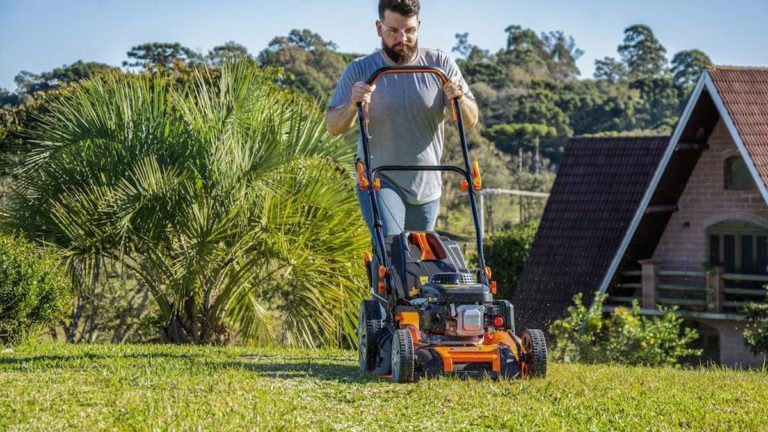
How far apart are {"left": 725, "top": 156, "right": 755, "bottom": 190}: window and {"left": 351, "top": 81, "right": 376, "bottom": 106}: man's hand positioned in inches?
675

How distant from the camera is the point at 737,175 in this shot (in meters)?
23.6

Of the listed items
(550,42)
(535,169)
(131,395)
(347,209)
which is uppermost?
(550,42)

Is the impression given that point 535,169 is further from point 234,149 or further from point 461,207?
point 234,149

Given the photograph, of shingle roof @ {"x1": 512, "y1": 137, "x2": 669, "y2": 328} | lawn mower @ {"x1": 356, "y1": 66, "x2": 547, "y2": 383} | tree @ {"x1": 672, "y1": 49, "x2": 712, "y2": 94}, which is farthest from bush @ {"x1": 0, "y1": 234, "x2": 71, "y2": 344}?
tree @ {"x1": 672, "y1": 49, "x2": 712, "y2": 94}

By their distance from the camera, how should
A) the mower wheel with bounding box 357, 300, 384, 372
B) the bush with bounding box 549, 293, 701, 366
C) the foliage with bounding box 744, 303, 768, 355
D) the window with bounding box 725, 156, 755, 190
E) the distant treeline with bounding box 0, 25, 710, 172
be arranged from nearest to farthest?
1. the mower wheel with bounding box 357, 300, 384, 372
2. the bush with bounding box 549, 293, 701, 366
3. the foliage with bounding box 744, 303, 768, 355
4. the window with bounding box 725, 156, 755, 190
5. the distant treeline with bounding box 0, 25, 710, 172

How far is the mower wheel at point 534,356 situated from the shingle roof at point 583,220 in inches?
651

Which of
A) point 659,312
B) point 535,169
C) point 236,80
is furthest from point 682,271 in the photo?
point 535,169

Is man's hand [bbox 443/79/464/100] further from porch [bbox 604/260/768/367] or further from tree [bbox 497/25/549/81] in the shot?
tree [bbox 497/25/549/81]

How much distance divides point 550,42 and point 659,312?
78.7 metres

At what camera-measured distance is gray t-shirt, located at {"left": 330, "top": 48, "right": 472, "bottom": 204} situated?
7805 mm

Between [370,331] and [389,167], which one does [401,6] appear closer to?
[389,167]

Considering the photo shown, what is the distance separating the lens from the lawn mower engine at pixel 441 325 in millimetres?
6977

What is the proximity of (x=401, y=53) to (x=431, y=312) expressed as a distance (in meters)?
1.72

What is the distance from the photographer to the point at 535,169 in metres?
61.2
